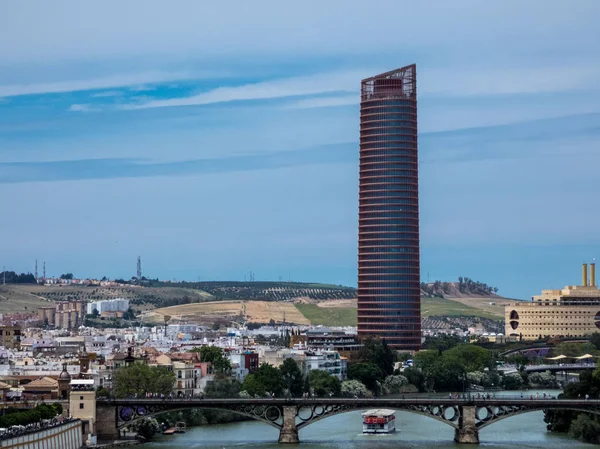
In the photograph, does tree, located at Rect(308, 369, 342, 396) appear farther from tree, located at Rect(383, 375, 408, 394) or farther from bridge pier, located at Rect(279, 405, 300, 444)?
bridge pier, located at Rect(279, 405, 300, 444)

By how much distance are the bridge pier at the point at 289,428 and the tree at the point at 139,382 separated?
1859 centimetres

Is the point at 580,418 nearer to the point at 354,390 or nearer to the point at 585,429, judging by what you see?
the point at 585,429

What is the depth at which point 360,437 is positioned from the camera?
131m

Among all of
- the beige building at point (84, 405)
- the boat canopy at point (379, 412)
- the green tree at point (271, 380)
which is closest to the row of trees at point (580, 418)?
the boat canopy at point (379, 412)

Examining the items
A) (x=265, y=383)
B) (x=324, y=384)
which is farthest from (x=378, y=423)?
(x=324, y=384)

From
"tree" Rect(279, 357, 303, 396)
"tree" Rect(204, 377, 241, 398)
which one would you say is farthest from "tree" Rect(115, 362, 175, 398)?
"tree" Rect(279, 357, 303, 396)

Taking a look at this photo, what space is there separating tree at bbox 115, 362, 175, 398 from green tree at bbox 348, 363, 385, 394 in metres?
48.9

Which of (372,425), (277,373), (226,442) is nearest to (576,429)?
(372,425)

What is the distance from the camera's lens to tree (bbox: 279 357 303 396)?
16920 cm

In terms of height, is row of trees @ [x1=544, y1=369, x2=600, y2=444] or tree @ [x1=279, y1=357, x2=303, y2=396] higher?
tree @ [x1=279, y1=357, x2=303, y2=396]

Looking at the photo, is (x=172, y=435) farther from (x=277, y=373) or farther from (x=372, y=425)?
(x=277, y=373)

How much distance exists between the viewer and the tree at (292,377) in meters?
169

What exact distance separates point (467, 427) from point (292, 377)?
155 feet

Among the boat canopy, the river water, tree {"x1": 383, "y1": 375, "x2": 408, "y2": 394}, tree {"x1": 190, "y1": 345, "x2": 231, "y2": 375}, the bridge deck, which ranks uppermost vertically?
tree {"x1": 190, "y1": 345, "x2": 231, "y2": 375}
